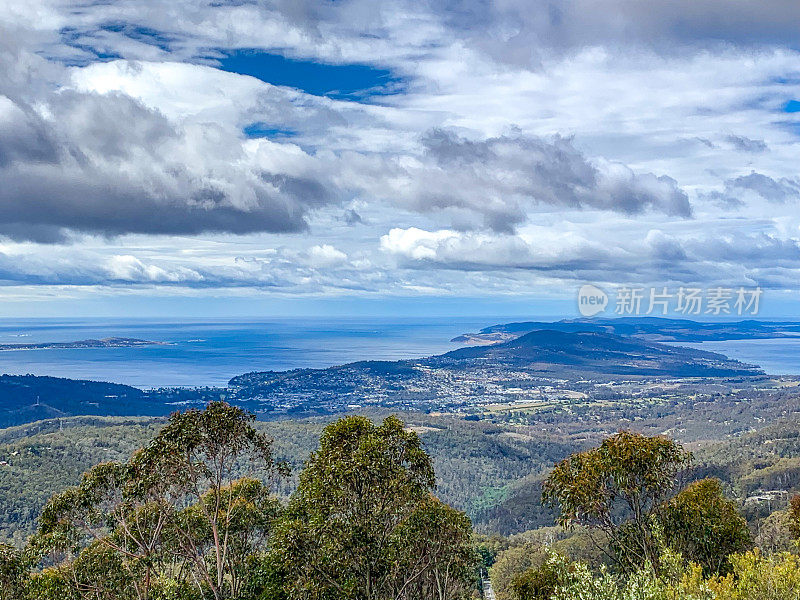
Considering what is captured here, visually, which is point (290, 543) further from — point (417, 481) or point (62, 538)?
point (62, 538)

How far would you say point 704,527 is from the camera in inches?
568

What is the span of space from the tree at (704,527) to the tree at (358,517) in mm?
5295

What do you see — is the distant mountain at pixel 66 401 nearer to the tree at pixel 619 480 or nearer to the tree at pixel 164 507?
the tree at pixel 164 507

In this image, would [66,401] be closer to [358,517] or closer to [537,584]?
[537,584]

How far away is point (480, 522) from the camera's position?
97875 millimetres

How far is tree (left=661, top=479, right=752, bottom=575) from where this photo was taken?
565 inches

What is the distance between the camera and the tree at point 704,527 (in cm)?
1436

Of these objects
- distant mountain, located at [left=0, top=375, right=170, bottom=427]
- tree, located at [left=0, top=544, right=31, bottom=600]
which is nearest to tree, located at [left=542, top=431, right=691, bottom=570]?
tree, located at [left=0, top=544, right=31, bottom=600]

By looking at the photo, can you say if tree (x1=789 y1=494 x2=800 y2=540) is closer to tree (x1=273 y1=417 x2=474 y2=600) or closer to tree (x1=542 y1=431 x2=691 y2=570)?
tree (x1=542 y1=431 x2=691 y2=570)

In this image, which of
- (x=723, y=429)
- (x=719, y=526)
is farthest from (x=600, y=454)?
(x=723, y=429)

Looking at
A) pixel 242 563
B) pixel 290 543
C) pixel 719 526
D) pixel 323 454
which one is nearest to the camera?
pixel 290 543

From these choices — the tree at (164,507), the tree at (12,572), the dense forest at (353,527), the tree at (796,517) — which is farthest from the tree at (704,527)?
the tree at (12,572)

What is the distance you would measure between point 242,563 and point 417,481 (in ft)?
20.1

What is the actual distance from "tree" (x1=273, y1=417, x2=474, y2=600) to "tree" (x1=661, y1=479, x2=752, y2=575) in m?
5.30
